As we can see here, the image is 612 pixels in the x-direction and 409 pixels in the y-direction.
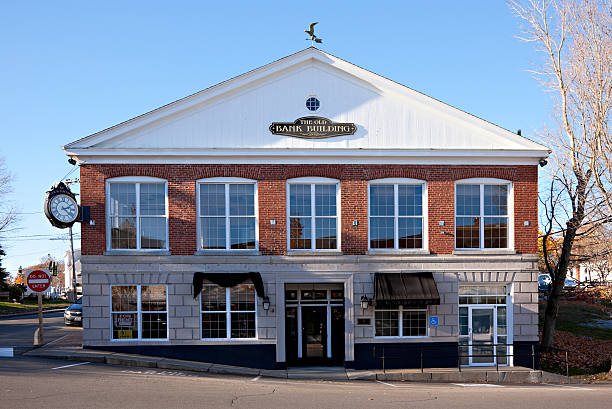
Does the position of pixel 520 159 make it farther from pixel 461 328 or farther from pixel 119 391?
pixel 119 391

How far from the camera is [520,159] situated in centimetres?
1853

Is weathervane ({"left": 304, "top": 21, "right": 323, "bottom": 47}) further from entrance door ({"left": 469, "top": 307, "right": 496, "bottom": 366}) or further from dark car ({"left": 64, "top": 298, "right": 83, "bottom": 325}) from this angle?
dark car ({"left": 64, "top": 298, "right": 83, "bottom": 325})

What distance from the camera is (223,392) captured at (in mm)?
12602

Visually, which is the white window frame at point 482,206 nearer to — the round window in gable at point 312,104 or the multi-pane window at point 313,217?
the multi-pane window at point 313,217

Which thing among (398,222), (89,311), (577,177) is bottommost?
(89,311)

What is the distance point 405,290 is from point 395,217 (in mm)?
2448

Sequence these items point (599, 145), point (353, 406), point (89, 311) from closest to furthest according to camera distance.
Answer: point (353, 406)
point (89, 311)
point (599, 145)

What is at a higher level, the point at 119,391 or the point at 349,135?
the point at 349,135

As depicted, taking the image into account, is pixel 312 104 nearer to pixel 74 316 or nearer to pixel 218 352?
pixel 218 352

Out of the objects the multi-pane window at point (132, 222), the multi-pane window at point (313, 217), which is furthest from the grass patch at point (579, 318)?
the multi-pane window at point (132, 222)

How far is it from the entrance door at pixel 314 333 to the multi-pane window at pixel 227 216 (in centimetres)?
301

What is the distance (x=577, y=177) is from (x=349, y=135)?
8.81 metres

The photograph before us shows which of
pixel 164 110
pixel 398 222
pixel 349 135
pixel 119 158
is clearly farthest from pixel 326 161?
pixel 119 158

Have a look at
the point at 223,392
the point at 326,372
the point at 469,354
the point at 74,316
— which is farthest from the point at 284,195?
the point at 74,316
